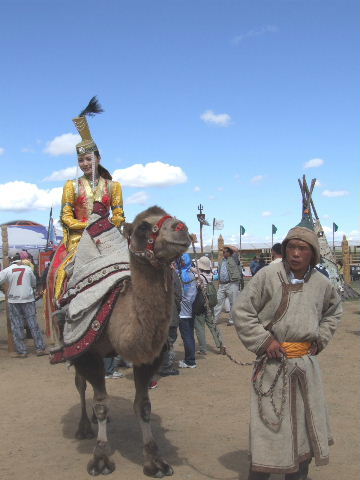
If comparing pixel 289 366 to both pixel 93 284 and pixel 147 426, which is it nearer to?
pixel 147 426

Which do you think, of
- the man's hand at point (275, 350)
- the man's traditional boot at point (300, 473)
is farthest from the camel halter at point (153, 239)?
the man's traditional boot at point (300, 473)

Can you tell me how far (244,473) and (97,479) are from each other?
4.22 feet

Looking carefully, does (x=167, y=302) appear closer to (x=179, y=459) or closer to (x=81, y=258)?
(x=81, y=258)

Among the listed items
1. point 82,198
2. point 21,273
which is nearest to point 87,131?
point 82,198

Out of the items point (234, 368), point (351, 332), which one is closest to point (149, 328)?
point (234, 368)

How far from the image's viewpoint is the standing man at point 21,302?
9.97 metres

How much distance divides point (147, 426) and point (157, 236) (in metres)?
1.93

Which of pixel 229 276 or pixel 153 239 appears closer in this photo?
pixel 153 239

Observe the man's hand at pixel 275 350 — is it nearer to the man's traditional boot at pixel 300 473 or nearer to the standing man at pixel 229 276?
the man's traditional boot at pixel 300 473

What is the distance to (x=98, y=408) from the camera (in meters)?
4.52

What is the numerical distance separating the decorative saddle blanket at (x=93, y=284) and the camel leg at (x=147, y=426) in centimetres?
63

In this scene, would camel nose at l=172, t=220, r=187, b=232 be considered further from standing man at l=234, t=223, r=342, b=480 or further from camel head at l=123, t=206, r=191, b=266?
standing man at l=234, t=223, r=342, b=480

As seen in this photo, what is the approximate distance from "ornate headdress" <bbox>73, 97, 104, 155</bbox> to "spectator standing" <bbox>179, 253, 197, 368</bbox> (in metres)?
3.14

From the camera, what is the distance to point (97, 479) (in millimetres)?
4289
